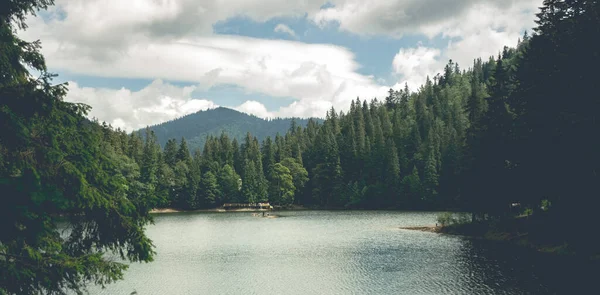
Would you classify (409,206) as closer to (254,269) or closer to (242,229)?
(242,229)

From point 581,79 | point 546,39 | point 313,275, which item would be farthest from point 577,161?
point 313,275

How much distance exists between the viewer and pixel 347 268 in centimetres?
4112

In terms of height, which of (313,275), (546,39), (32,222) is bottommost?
(313,275)

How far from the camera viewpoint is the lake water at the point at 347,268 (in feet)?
109

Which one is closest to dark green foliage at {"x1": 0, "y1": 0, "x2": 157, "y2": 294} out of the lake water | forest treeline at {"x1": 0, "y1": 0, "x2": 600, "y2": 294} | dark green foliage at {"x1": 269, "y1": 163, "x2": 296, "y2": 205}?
forest treeline at {"x1": 0, "y1": 0, "x2": 600, "y2": 294}

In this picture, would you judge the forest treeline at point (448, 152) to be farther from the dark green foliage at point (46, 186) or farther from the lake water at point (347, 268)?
the lake water at point (347, 268)

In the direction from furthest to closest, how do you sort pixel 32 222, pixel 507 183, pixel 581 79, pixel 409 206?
1. pixel 409 206
2. pixel 507 183
3. pixel 581 79
4. pixel 32 222

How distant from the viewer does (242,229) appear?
79.3 metres

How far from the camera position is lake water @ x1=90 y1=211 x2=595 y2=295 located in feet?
109

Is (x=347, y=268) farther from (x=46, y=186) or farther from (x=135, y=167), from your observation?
(x=135, y=167)

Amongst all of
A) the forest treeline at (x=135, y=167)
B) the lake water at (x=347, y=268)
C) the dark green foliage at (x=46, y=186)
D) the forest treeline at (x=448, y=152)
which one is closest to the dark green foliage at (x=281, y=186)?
the forest treeline at (x=448, y=152)

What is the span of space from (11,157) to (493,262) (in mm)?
38889

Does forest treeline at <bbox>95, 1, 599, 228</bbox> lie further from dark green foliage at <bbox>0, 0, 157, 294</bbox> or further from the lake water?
the lake water

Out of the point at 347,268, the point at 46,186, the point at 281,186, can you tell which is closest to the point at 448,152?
the point at 281,186
